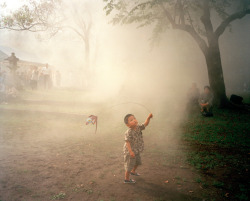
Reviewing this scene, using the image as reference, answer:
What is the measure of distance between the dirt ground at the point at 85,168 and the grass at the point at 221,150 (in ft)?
1.10

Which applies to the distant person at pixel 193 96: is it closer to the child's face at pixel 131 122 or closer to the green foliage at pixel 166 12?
the green foliage at pixel 166 12

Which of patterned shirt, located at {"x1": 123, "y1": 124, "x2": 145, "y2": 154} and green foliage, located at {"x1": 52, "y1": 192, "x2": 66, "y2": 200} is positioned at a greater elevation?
patterned shirt, located at {"x1": 123, "y1": 124, "x2": 145, "y2": 154}

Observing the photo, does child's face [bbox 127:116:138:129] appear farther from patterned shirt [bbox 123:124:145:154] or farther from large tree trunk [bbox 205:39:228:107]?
large tree trunk [bbox 205:39:228:107]

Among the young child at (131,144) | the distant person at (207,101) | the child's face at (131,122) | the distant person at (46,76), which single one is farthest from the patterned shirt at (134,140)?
the distant person at (46,76)

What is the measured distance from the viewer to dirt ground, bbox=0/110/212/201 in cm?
347

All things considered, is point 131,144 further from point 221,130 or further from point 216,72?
point 216,72

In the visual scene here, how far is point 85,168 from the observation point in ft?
14.9

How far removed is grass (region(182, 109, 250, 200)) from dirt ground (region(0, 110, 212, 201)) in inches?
13.1

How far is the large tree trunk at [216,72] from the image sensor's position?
11078 millimetres

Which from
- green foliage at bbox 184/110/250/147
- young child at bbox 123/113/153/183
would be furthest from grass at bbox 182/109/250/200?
young child at bbox 123/113/153/183

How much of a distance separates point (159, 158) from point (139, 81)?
807 inches

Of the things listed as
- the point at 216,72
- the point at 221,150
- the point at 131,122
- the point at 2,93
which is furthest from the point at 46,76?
the point at 131,122

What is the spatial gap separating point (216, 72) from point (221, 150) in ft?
21.6

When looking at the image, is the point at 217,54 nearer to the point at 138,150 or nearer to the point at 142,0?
the point at 142,0
